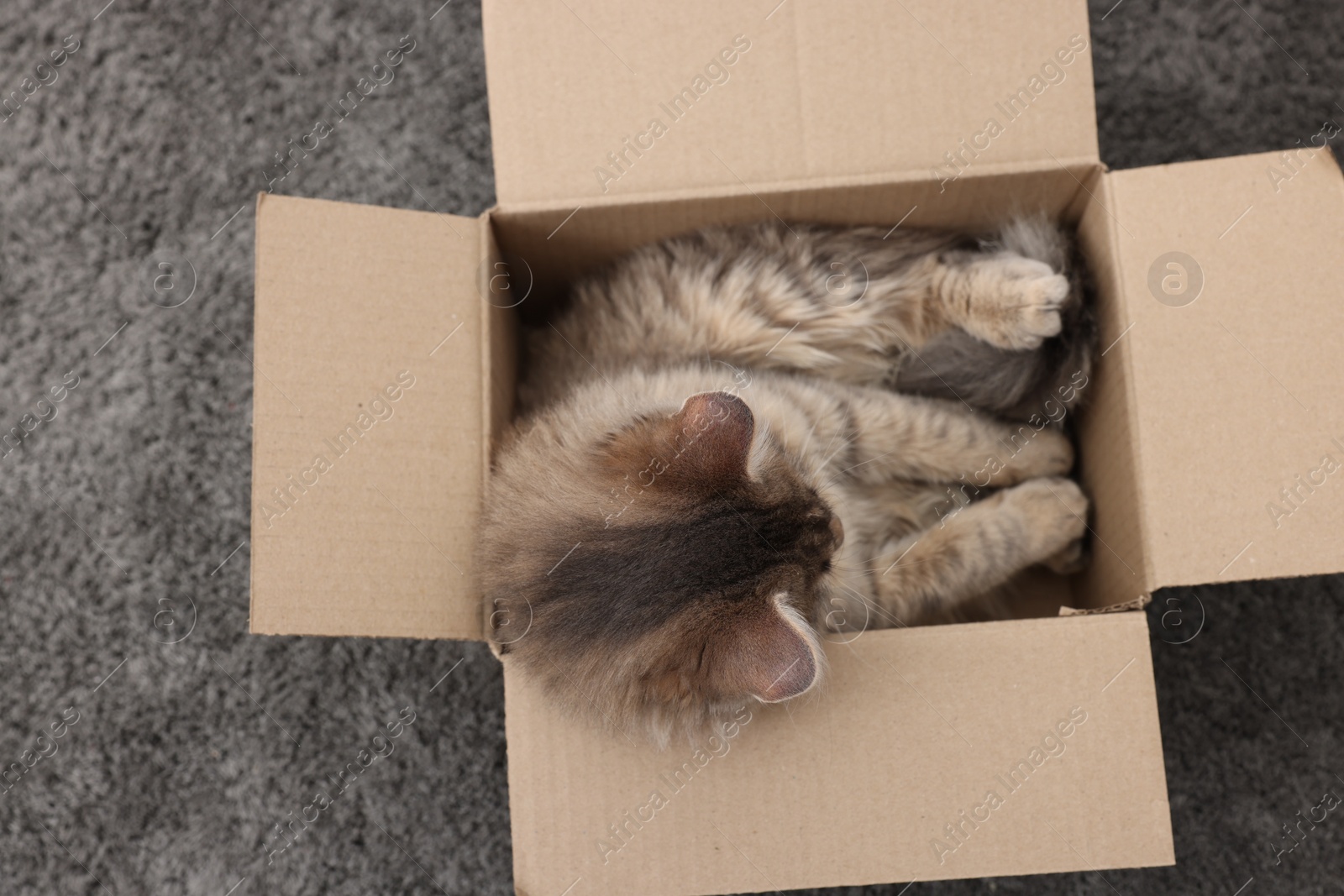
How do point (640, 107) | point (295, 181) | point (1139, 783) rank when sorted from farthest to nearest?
point (295, 181) → point (640, 107) → point (1139, 783)

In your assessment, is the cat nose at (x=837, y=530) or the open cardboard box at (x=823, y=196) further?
the cat nose at (x=837, y=530)

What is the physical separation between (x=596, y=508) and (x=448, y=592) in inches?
9.5

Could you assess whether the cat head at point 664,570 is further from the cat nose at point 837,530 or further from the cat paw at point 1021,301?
the cat paw at point 1021,301

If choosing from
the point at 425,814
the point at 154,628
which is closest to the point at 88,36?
the point at 154,628

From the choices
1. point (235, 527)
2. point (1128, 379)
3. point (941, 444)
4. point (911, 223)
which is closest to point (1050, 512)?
point (941, 444)

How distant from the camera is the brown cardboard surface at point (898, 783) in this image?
3.75 feet

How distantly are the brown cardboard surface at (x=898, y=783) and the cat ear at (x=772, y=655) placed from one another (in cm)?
14

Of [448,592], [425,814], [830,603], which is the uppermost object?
[448,592]

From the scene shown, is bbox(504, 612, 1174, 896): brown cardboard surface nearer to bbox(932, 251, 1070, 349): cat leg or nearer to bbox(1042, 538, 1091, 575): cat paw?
bbox(1042, 538, 1091, 575): cat paw

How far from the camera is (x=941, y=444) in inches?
58.2

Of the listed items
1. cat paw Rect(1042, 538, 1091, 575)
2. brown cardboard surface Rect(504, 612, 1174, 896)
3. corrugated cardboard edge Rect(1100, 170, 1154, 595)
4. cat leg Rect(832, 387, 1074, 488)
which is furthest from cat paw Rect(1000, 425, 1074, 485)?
brown cardboard surface Rect(504, 612, 1174, 896)

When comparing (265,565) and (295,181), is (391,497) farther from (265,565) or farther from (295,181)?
(295,181)

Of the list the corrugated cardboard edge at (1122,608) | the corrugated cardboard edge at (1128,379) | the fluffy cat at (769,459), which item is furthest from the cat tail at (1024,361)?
the corrugated cardboard edge at (1122,608)

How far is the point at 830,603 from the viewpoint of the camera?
4.34 ft
